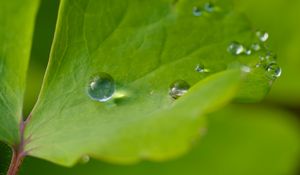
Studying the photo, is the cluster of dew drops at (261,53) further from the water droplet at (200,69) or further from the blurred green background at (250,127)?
the blurred green background at (250,127)

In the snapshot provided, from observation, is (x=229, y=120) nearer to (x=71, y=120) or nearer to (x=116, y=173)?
(x=116, y=173)

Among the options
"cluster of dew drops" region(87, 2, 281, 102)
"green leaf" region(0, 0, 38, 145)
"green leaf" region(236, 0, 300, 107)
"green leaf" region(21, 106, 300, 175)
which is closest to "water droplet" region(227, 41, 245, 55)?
"cluster of dew drops" region(87, 2, 281, 102)

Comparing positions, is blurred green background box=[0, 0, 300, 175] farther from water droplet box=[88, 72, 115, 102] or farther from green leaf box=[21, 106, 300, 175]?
water droplet box=[88, 72, 115, 102]

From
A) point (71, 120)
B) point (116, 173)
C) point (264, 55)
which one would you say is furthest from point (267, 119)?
point (71, 120)

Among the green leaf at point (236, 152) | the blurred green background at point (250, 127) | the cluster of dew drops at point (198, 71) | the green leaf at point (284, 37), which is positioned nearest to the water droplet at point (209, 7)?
the cluster of dew drops at point (198, 71)

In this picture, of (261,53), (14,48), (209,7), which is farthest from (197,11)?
(14,48)

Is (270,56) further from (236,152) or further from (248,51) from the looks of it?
(236,152)
